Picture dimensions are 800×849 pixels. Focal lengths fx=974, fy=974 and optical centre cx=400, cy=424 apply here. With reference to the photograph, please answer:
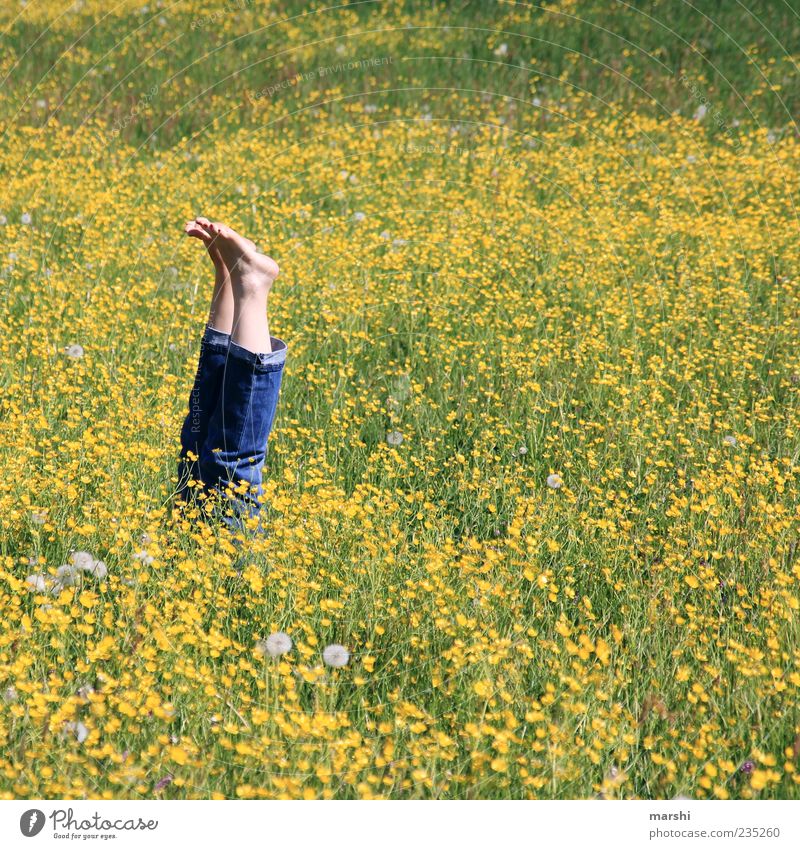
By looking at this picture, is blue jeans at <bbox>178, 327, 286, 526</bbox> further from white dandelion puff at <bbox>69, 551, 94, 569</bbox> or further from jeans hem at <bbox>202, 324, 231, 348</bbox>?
white dandelion puff at <bbox>69, 551, 94, 569</bbox>

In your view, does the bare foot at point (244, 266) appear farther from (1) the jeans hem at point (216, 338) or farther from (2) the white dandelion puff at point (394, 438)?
(2) the white dandelion puff at point (394, 438)

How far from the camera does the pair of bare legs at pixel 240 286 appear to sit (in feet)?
11.7

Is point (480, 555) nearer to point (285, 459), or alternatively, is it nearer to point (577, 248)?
point (285, 459)

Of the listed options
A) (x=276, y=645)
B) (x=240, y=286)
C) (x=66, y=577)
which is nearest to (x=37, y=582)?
(x=66, y=577)

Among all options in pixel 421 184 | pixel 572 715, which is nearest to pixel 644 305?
pixel 421 184

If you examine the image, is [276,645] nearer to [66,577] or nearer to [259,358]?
[66,577]

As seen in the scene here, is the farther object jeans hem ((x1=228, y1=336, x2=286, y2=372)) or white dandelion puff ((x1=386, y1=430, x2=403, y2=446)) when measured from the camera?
white dandelion puff ((x1=386, y1=430, x2=403, y2=446))

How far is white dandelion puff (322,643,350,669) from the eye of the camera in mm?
2918

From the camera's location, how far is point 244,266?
146 inches

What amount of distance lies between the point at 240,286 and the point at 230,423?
526 millimetres
